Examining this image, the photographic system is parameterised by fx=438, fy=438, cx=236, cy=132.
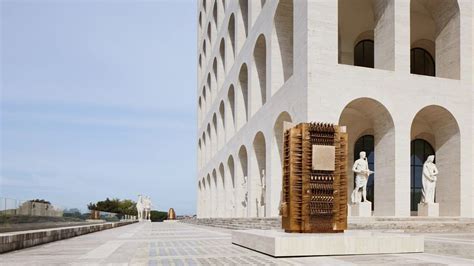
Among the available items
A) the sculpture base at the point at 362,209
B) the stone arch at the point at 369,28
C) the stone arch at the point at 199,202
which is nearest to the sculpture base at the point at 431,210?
the sculpture base at the point at 362,209

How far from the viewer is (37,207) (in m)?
13.3

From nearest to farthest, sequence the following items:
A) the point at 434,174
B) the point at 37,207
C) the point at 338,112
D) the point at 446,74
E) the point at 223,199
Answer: the point at 37,207
the point at 338,112
the point at 434,174
the point at 446,74
the point at 223,199

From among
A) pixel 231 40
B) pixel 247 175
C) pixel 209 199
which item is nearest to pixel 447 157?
pixel 247 175

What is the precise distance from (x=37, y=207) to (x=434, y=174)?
16.5 m

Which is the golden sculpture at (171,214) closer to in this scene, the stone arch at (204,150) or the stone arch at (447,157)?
the stone arch at (204,150)

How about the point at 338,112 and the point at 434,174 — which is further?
the point at 434,174

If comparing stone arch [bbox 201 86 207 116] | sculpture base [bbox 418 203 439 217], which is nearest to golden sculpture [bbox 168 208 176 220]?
stone arch [bbox 201 86 207 116]

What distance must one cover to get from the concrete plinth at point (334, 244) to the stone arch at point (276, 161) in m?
13.2

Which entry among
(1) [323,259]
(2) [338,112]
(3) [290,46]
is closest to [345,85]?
(2) [338,112]

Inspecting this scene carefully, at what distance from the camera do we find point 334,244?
8.03 metres

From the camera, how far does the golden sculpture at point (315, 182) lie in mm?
9148

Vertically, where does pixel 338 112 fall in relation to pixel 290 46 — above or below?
below

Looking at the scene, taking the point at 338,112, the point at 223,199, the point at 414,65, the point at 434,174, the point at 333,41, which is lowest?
the point at 223,199

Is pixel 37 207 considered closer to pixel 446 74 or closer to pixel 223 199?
pixel 446 74
